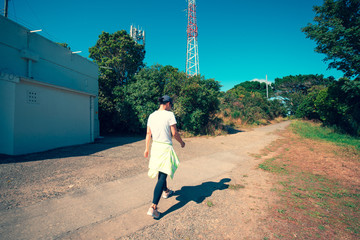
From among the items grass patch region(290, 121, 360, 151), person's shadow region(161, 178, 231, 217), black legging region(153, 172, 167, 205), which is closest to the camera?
black legging region(153, 172, 167, 205)

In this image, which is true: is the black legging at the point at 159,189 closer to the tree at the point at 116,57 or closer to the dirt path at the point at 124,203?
the dirt path at the point at 124,203

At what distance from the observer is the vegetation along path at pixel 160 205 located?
89.7 inches

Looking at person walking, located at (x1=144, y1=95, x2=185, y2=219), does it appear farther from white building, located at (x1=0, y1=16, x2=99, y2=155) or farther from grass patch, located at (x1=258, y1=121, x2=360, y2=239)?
white building, located at (x1=0, y1=16, x2=99, y2=155)

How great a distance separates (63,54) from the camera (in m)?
10.7

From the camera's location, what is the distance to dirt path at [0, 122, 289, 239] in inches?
90.0

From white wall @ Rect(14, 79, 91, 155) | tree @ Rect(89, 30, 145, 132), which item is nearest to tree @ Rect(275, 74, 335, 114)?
tree @ Rect(89, 30, 145, 132)

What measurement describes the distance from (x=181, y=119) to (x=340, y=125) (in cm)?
1241

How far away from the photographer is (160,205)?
9.84 feet

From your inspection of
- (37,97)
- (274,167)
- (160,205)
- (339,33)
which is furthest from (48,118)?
(339,33)

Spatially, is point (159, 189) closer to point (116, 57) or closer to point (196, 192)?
point (196, 192)

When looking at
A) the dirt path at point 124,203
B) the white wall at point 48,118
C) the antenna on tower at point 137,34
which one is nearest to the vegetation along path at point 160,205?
the dirt path at point 124,203

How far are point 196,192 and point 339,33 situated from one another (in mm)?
12693

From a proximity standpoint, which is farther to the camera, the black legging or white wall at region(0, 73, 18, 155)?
white wall at region(0, 73, 18, 155)

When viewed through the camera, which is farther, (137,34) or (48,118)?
(137,34)
